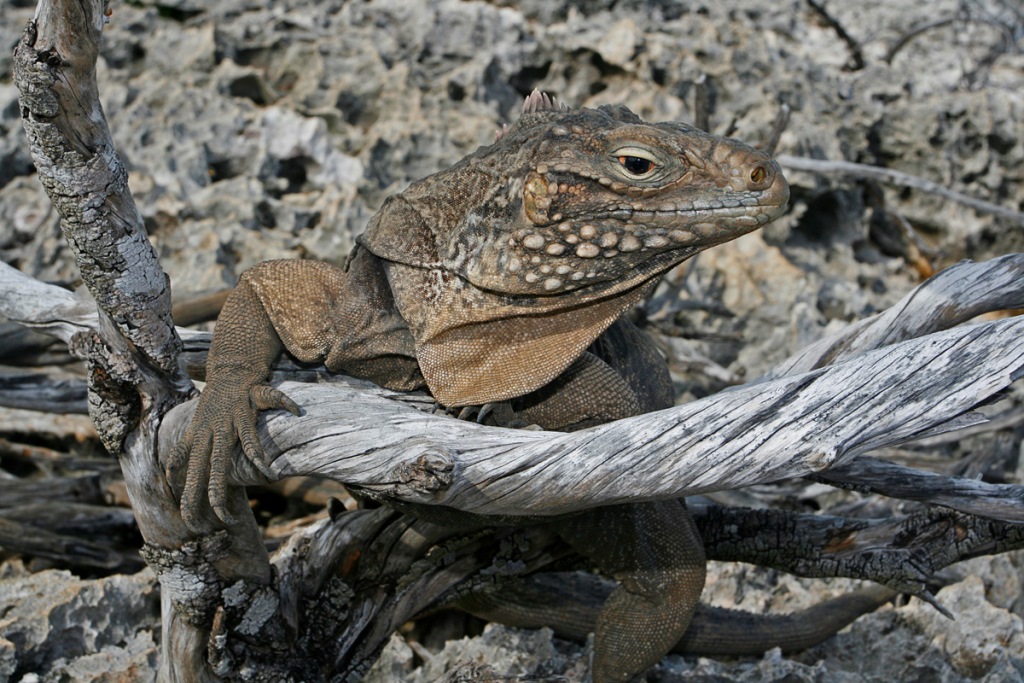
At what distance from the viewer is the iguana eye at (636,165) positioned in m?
2.83

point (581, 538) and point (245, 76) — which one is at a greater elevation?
point (245, 76)

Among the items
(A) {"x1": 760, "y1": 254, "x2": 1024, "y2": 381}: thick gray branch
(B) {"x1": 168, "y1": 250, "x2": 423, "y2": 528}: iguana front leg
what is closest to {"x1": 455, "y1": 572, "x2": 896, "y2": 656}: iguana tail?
(A) {"x1": 760, "y1": 254, "x2": 1024, "y2": 381}: thick gray branch

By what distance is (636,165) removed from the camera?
2.84m

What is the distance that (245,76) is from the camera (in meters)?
5.88

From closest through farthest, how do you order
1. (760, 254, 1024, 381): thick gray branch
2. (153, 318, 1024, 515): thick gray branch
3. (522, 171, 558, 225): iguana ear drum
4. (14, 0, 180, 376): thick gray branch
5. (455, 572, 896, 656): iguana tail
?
(14, 0, 180, 376): thick gray branch → (153, 318, 1024, 515): thick gray branch → (522, 171, 558, 225): iguana ear drum → (760, 254, 1024, 381): thick gray branch → (455, 572, 896, 656): iguana tail

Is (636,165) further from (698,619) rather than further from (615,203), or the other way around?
(698,619)

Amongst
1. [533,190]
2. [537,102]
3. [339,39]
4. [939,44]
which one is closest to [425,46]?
[339,39]

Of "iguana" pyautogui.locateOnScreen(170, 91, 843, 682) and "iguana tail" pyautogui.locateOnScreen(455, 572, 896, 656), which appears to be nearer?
"iguana" pyautogui.locateOnScreen(170, 91, 843, 682)

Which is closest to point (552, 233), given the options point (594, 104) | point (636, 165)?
point (636, 165)

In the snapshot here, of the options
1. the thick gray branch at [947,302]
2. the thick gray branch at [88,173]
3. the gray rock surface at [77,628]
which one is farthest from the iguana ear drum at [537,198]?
the gray rock surface at [77,628]

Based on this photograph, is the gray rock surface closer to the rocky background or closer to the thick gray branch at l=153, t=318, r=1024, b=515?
the rocky background

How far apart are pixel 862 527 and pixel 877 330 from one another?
828 mm

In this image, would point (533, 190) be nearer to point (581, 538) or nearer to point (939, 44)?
point (581, 538)

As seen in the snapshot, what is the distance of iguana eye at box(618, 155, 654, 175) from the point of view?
2832 millimetres
